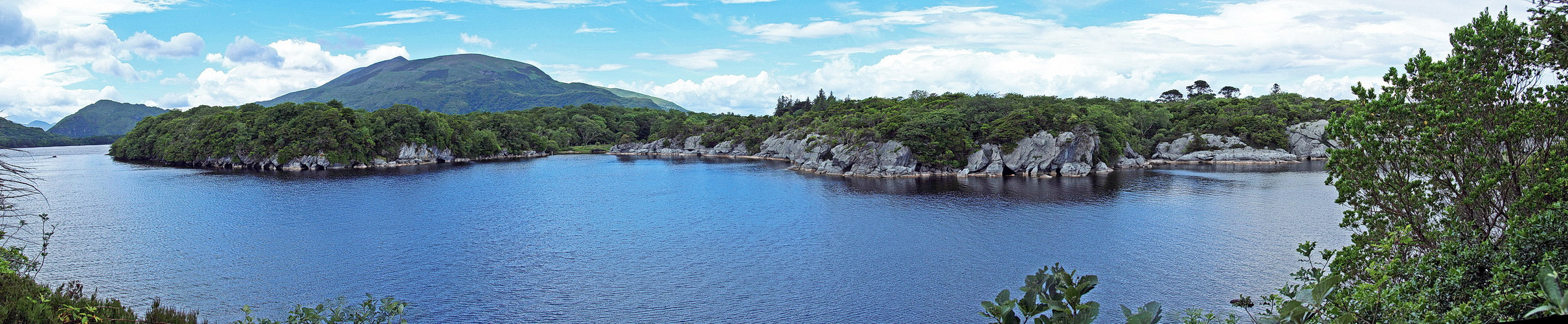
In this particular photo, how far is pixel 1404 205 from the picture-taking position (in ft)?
46.8

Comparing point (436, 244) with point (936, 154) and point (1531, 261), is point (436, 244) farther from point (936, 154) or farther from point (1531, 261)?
point (936, 154)

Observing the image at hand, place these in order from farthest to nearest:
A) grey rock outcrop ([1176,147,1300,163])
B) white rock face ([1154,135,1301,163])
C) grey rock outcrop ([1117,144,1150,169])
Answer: white rock face ([1154,135,1301,163]), grey rock outcrop ([1176,147,1300,163]), grey rock outcrop ([1117,144,1150,169])

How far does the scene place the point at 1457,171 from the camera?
13.5 m

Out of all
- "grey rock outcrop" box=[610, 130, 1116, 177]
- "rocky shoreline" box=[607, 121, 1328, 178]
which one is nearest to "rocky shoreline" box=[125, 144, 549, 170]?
"rocky shoreline" box=[607, 121, 1328, 178]

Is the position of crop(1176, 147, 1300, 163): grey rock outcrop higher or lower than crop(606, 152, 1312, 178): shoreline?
higher

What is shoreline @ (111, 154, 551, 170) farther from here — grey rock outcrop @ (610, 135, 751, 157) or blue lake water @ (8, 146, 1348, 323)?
grey rock outcrop @ (610, 135, 751, 157)

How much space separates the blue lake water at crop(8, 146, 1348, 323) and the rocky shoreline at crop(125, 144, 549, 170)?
2481cm

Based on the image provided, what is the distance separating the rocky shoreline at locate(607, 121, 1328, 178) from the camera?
249ft

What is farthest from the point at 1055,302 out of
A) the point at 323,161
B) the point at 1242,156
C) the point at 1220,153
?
the point at 323,161

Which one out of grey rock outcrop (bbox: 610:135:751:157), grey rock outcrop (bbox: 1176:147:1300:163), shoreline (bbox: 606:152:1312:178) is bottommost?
shoreline (bbox: 606:152:1312:178)

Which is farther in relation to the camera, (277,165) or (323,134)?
(323,134)

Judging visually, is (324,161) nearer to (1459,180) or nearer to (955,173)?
(955,173)

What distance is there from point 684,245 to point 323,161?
77.6m

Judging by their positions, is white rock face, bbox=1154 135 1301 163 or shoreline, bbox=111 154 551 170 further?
shoreline, bbox=111 154 551 170
